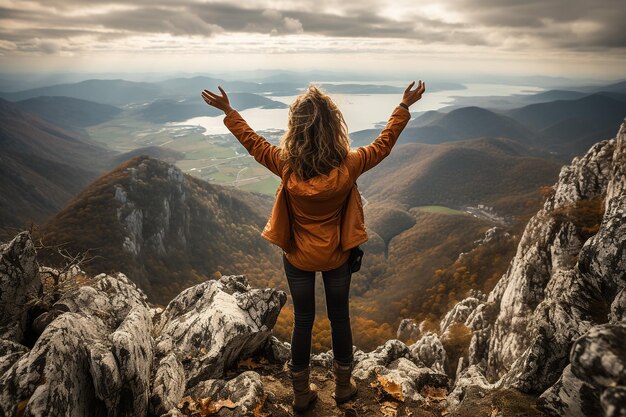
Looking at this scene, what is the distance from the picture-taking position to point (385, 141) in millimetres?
4891

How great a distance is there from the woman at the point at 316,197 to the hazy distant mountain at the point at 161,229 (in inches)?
2854

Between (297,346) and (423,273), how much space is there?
341 feet

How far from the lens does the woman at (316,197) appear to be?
4.51m

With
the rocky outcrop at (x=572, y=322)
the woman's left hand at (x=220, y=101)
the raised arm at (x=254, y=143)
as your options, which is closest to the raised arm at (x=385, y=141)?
the raised arm at (x=254, y=143)

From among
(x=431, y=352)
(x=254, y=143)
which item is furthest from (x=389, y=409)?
(x=431, y=352)

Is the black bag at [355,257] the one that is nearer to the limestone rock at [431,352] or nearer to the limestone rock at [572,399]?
the limestone rock at [572,399]

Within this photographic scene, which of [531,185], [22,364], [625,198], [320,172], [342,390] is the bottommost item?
[531,185]

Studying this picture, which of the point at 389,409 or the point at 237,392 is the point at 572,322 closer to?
the point at 389,409

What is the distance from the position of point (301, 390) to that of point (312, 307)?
5.35 feet

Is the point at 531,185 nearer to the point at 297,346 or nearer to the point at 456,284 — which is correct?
the point at 456,284

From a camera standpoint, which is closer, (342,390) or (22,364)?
(22,364)

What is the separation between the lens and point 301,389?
5.74 m

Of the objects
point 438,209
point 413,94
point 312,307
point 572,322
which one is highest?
point 413,94

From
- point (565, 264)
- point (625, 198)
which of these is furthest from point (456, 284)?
point (625, 198)
